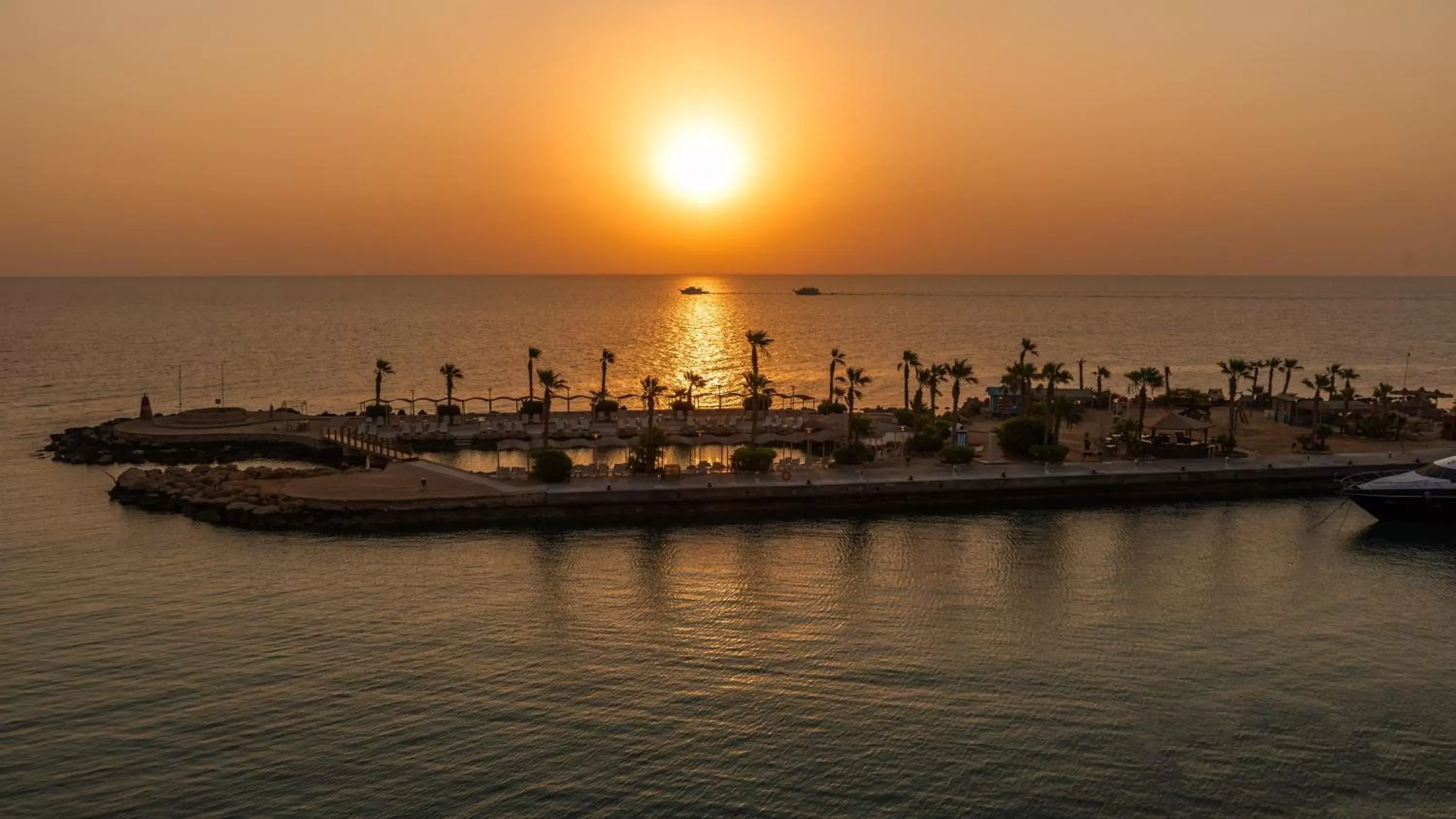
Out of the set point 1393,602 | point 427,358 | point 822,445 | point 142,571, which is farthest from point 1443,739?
point 427,358

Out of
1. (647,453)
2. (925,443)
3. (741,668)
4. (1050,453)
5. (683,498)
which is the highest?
(925,443)

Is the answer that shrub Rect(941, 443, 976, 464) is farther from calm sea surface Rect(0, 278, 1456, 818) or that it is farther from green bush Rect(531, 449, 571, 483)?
green bush Rect(531, 449, 571, 483)

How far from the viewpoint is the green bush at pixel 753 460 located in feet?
169

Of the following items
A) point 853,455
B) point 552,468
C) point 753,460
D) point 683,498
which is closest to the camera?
point 683,498

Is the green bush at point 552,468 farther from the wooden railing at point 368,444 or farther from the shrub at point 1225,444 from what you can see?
the shrub at point 1225,444

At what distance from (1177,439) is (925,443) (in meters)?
14.6

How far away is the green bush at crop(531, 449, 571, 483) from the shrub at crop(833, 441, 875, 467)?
1506cm

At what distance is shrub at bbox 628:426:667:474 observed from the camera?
51.4 m

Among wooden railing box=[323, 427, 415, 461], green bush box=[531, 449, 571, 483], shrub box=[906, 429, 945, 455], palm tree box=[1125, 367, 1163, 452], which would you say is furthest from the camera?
wooden railing box=[323, 427, 415, 461]

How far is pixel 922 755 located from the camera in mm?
24094

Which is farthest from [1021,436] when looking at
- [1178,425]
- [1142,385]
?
[1178,425]

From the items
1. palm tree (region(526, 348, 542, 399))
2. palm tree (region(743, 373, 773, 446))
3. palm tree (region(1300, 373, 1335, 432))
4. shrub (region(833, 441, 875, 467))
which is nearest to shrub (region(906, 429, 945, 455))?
shrub (region(833, 441, 875, 467))

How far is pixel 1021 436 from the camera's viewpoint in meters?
57.4

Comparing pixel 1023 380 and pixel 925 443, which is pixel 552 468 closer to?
pixel 925 443
